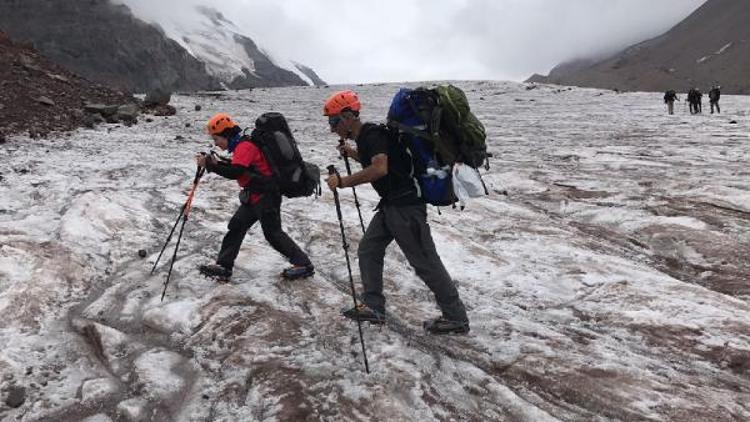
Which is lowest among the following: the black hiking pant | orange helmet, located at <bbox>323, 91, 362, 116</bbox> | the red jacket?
the black hiking pant

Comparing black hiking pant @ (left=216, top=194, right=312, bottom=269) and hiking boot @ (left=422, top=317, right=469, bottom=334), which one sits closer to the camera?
hiking boot @ (left=422, top=317, right=469, bottom=334)

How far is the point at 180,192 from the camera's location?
12023mm

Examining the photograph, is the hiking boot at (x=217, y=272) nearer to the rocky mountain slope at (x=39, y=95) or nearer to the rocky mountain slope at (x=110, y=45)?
the rocky mountain slope at (x=39, y=95)

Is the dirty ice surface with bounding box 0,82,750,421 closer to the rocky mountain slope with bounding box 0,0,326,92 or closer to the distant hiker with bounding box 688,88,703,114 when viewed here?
the distant hiker with bounding box 688,88,703,114

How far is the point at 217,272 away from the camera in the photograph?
7.54 metres

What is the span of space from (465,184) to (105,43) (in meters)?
174

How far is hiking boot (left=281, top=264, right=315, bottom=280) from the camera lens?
25.1 ft

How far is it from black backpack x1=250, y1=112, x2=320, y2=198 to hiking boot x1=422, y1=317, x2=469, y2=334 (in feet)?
8.04

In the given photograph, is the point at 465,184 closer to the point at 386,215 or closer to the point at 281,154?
the point at 386,215

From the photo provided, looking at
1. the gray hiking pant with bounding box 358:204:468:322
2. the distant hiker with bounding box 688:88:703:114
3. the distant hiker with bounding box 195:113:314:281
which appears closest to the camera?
the gray hiking pant with bounding box 358:204:468:322

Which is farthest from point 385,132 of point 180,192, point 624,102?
point 624,102

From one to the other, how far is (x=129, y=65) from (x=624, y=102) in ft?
490

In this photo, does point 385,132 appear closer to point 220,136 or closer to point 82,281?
point 220,136

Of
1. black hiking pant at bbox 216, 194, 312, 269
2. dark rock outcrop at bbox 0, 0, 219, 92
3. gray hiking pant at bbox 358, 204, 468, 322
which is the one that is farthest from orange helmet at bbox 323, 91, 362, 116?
dark rock outcrop at bbox 0, 0, 219, 92
